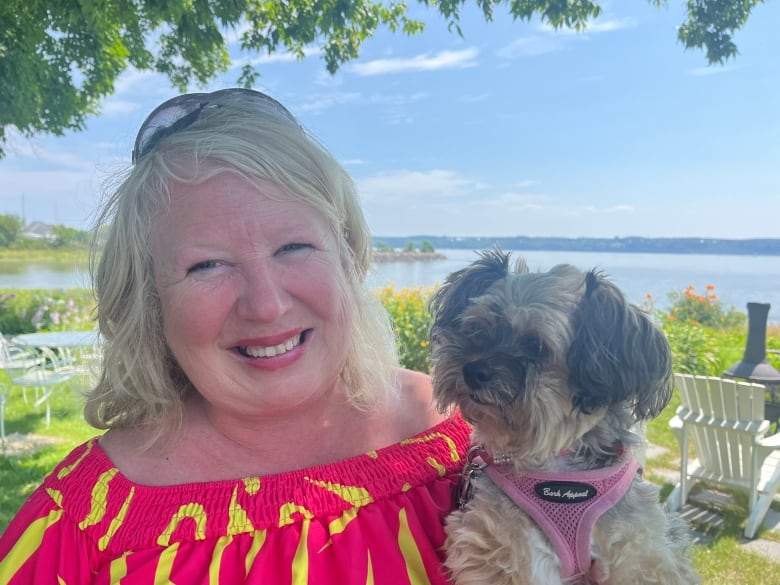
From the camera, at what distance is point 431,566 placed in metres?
1.83

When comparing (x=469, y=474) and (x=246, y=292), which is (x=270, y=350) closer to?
(x=246, y=292)

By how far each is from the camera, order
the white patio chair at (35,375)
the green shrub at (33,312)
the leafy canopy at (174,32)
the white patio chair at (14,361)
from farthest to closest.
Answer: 1. the green shrub at (33,312)
2. the white patio chair at (14,361)
3. the white patio chair at (35,375)
4. the leafy canopy at (174,32)

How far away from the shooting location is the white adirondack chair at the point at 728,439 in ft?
22.2

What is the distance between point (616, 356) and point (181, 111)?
64.7 inches

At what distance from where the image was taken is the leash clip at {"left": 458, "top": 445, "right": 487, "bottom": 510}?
6.40 feet

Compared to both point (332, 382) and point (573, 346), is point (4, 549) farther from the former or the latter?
point (573, 346)

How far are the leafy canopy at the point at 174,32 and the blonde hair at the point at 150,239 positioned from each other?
3.50 meters

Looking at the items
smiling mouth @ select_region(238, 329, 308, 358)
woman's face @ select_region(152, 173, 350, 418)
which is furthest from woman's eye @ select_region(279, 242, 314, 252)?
smiling mouth @ select_region(238, 329, 308, 358)

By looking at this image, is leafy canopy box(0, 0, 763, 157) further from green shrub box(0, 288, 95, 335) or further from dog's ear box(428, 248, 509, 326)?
green shrub box(0, 288, 95, 335)

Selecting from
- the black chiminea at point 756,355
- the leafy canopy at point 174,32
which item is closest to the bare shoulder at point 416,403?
the leafy canopy at point 174,32

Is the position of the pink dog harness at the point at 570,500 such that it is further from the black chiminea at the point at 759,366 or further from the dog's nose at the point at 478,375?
the black chiminea at the point at 759,366

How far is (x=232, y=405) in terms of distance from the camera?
193cm

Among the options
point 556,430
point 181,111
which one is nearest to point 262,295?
point 181,111

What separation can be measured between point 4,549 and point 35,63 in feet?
20.1
